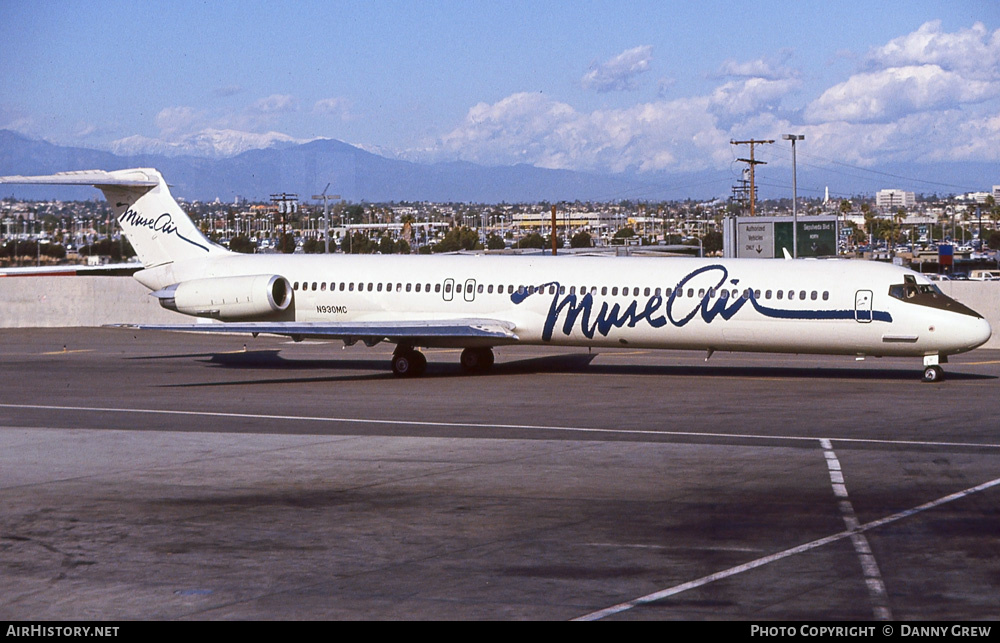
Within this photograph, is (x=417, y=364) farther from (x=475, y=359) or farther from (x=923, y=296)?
(x=923, y=296)

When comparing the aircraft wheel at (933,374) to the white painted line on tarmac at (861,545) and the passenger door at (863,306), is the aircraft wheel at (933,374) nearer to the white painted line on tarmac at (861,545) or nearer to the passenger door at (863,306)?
the passenger door at (863,306)

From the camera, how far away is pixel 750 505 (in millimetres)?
14648

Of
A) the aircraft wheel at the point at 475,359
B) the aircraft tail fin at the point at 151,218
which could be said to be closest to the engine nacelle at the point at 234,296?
the aircraft tail fin at the point at 151,218

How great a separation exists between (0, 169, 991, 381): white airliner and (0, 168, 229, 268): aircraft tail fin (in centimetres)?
4

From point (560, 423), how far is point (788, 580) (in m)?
11.2

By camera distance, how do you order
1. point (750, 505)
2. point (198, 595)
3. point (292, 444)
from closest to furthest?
point (198, 595)
point (750, 505)
point (292, 444)

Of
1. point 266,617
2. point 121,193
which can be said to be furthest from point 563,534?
point 121,193

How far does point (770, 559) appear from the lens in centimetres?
1184

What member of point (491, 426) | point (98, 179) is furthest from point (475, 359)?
point (98, 179)

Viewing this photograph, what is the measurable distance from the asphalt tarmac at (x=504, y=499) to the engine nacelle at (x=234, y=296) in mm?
3366

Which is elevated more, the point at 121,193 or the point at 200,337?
the point at 121,193

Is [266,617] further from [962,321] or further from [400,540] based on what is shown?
[962,321]

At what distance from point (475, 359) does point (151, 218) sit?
437 inches

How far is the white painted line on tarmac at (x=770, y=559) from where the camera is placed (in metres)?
10.1
